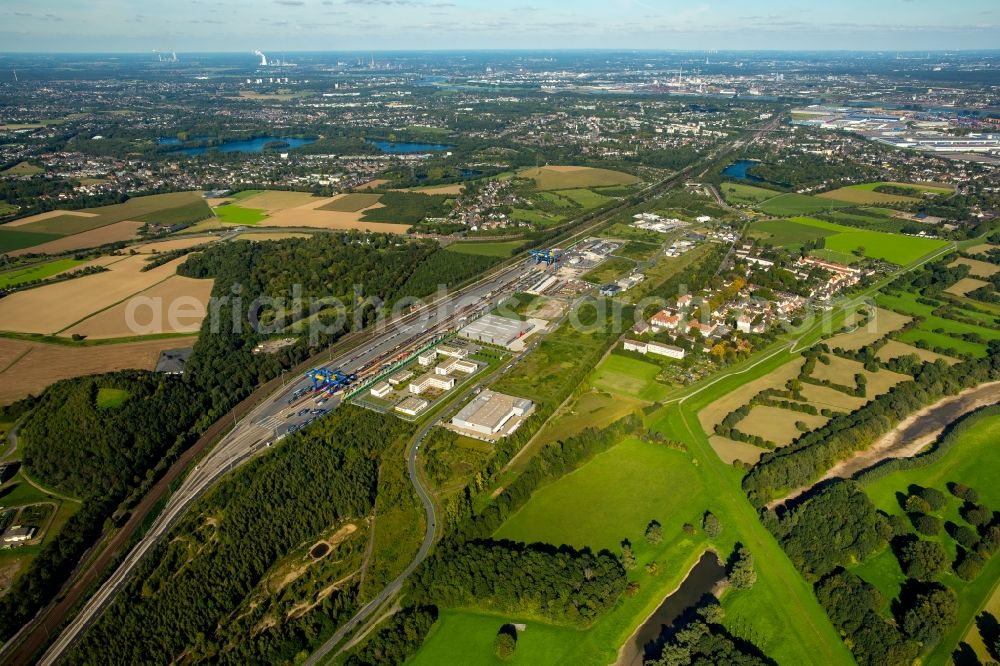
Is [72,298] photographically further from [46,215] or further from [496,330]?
[496,330]

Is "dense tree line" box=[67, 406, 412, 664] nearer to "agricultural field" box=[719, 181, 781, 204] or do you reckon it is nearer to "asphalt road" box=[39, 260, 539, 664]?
"asphalt road" box=[39, 260, 539, 664]

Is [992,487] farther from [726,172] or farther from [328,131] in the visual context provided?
[328,131]

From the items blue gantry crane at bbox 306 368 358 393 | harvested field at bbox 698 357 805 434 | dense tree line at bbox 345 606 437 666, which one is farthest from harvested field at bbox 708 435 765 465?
blue gantry crane at bbox 306 368 358 393

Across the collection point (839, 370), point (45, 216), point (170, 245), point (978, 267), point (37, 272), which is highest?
point (45, 216)

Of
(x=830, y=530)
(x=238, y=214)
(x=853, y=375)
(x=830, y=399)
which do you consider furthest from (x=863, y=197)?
(x=238, y=214)

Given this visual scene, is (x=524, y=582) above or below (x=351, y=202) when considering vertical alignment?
below

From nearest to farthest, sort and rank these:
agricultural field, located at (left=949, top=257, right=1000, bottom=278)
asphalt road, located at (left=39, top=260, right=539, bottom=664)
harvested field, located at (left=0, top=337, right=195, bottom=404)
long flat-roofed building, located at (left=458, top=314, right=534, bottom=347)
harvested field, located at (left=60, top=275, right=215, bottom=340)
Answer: asphalt road, located at (left=39, top=260, right=539, bottom=664) → harvested field, located at (left=0, top=337, right=195, bottom=404) → long flat-roofed building, located at (left=458, top=314, right=534, bottom=347) → harvested field, located at (left=60, top=275, right=215, bottom=340) → agricultural field, located at (left=949, top=257, right=1000, bottom=278)

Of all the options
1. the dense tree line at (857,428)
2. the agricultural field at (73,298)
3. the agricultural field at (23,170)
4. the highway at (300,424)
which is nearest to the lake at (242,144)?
the agricultural field at (23,170)

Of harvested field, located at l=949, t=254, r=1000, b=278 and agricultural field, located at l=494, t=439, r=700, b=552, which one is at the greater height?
harvested field, located at l=949, t=254, r=1000, b=278
